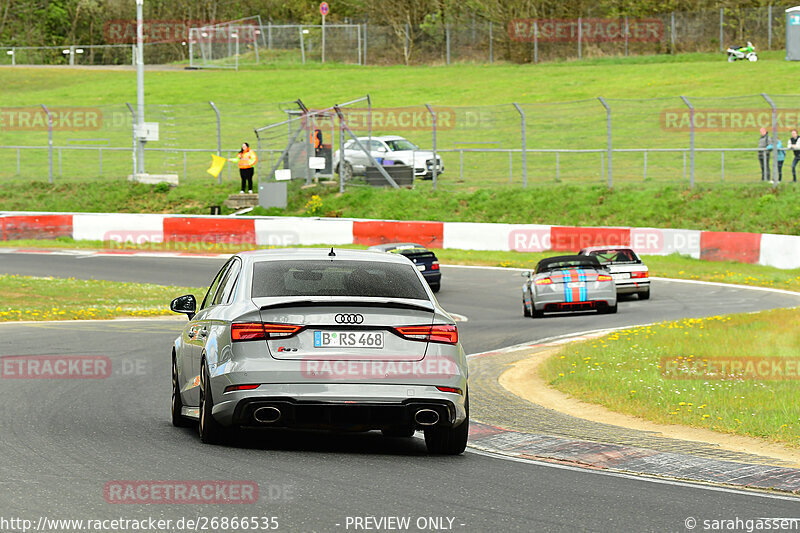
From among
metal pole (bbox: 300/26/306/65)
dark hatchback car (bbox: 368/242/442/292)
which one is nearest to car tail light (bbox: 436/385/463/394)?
dark hatchback car (bbox: 368/242/442/292)

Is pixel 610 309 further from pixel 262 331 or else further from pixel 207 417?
pixel 262 331

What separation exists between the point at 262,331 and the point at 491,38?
204ft

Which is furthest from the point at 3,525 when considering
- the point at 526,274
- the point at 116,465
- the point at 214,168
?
the point at 214,168

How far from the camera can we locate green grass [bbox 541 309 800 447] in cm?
1078

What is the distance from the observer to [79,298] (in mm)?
23172

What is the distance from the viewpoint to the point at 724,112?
4731 centimetres

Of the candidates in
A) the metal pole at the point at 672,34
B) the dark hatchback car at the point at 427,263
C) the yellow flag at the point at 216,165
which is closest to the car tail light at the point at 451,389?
the dark hatchback car at the point at 427,263

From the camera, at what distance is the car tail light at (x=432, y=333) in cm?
813

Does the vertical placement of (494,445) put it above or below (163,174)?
below

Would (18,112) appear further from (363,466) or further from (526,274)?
(363,466)

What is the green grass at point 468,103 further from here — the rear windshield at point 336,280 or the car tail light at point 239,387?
the car tail light at point 239,387

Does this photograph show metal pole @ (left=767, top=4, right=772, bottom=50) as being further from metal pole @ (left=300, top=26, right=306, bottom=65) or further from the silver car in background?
the silver car in background

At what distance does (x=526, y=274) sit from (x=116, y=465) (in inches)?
615

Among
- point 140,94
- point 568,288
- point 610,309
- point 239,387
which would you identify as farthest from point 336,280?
point 140,94
